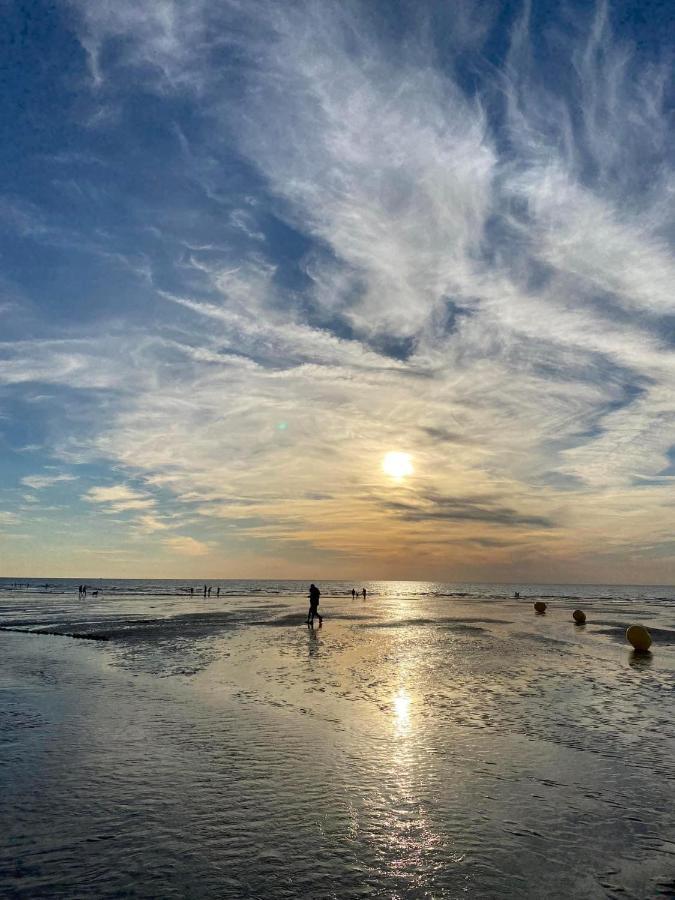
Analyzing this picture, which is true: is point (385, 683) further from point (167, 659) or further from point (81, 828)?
point (81, 828)

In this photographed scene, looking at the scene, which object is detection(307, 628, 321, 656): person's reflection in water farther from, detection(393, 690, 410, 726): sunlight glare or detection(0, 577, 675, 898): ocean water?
detection(393, 690, 410, 726): sunlight glare

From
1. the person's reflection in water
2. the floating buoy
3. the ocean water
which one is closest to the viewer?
the ocean water

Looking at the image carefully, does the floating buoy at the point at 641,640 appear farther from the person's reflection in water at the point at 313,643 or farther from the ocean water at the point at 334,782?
the person's reflection in water at the point at 313,643

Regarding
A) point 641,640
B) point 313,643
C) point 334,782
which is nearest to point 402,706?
point 334,782

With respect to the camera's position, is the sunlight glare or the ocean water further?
the sunlight glare

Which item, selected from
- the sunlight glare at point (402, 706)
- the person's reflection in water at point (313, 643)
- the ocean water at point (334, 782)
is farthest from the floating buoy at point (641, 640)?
the sunlight glare at point (402, 706)

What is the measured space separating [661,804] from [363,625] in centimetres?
3332

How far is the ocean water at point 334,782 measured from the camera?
6.63 meters

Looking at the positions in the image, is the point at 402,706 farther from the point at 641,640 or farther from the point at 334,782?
the point at 641,640

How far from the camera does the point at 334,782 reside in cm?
948

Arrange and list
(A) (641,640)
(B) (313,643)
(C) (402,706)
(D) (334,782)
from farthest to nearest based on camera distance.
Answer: (B) (313,643), (A) (641,640), (C) (402,706), (D) (334,782)

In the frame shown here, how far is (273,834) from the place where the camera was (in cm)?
761

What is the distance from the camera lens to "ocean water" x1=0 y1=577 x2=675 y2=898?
6.63m

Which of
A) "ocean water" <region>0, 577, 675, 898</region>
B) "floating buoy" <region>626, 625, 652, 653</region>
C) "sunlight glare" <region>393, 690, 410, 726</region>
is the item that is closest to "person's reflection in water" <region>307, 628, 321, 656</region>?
"ocean water" <region>0, 577, 675, 898</region>
